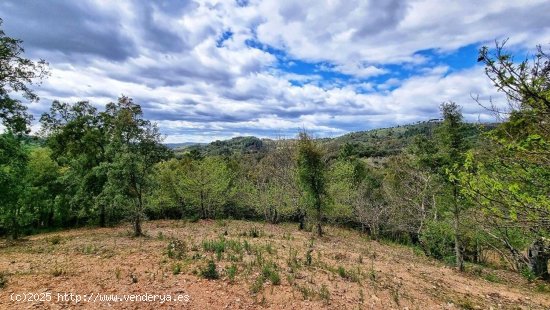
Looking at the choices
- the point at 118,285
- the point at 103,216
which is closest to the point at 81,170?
the point at 103,216

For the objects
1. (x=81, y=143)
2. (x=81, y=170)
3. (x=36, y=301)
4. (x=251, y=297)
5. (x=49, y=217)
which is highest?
(x=81, y=143)

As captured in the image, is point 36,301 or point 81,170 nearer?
point 36,301

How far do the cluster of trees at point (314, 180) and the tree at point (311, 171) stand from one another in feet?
0.25

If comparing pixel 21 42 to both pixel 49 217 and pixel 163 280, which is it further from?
pixel 49 217

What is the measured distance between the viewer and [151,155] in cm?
1816

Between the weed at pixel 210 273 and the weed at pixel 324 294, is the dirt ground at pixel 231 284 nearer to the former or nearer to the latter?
the weed at pixel 324 294

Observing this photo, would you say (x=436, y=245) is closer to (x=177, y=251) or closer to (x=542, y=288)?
(x=542, y=288)

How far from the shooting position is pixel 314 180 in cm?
2236

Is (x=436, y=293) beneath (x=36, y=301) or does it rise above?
beneath

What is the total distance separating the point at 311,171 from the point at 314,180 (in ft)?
2.70

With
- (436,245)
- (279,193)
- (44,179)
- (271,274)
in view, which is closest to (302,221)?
(279,193)

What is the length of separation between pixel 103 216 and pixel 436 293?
1070 inches

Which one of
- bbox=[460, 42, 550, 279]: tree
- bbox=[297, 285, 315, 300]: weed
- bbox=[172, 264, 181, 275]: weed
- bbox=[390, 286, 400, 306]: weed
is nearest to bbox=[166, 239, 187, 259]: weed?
bbox=[172, 264, 181, 275]: weed

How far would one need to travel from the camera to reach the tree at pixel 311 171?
21594 mm
